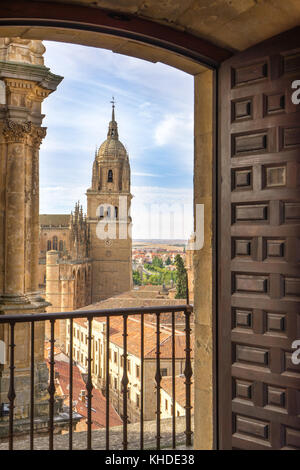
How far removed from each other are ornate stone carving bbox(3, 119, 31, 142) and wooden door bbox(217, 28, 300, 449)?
5.69 m

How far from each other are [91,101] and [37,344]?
54.7m

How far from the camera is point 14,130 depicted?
299 inches

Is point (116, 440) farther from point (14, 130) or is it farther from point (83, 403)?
point (83, 403)

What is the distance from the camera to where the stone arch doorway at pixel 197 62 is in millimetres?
2342

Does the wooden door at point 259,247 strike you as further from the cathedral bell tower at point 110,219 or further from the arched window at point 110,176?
the arched window at point 110,176

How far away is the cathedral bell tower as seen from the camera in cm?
6525

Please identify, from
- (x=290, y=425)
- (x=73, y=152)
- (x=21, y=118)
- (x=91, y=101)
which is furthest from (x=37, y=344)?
(x=91, y=101)

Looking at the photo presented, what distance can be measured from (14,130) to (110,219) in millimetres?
59777

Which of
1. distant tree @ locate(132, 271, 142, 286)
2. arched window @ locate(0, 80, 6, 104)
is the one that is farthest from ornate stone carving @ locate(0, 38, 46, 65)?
distant tree @ locate(132, 271, 142, 286)

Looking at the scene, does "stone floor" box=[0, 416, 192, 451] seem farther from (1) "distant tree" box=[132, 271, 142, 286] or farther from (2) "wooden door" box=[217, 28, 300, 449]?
(1) "distant tree" box=[132, 271, 142, 286]

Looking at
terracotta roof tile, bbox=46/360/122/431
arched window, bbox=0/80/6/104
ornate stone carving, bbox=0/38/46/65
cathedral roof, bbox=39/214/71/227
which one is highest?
cathedral roof, bbox=39/214/71/227

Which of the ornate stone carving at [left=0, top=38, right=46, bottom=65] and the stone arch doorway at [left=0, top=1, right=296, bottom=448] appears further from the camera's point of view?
the ornate stone carving at [left=0, top=38, right=46, bottom=65]

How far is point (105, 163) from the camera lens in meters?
66.0

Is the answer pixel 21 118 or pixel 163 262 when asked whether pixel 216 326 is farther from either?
pixel 163 262
